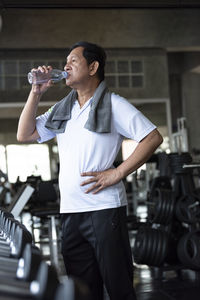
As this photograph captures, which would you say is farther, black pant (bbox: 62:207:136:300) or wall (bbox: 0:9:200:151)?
wall (bbox: 0:9:200:151)

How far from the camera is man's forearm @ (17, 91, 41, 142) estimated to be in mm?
1971

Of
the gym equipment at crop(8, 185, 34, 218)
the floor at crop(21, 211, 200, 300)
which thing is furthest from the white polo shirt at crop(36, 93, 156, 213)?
the gym equipment at crop(8, 185, 34, 218)

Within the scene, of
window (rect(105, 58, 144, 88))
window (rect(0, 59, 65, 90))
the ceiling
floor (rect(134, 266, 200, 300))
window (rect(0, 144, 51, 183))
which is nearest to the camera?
floor (rect(134, 266, 200, 300))

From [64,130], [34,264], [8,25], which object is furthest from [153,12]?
[34,264]

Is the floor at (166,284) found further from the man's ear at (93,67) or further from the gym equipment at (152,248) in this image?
the man's ear at (93,67)

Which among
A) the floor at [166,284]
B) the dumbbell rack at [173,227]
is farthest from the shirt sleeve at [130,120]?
the dumbbell rack at [173,227]

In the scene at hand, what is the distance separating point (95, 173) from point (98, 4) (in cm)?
578

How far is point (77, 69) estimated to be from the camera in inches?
76.9

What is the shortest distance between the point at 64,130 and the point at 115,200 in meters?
0.32

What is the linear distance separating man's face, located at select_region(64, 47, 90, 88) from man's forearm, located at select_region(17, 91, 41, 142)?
0.47 feet

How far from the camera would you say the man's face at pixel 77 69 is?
195 cm

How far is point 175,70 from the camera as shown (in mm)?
14742

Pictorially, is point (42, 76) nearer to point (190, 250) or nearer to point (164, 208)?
point (190, 250)

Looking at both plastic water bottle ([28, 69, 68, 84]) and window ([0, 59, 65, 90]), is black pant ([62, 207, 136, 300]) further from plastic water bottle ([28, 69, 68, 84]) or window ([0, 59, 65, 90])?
window ([0, 59, 65, 90])
